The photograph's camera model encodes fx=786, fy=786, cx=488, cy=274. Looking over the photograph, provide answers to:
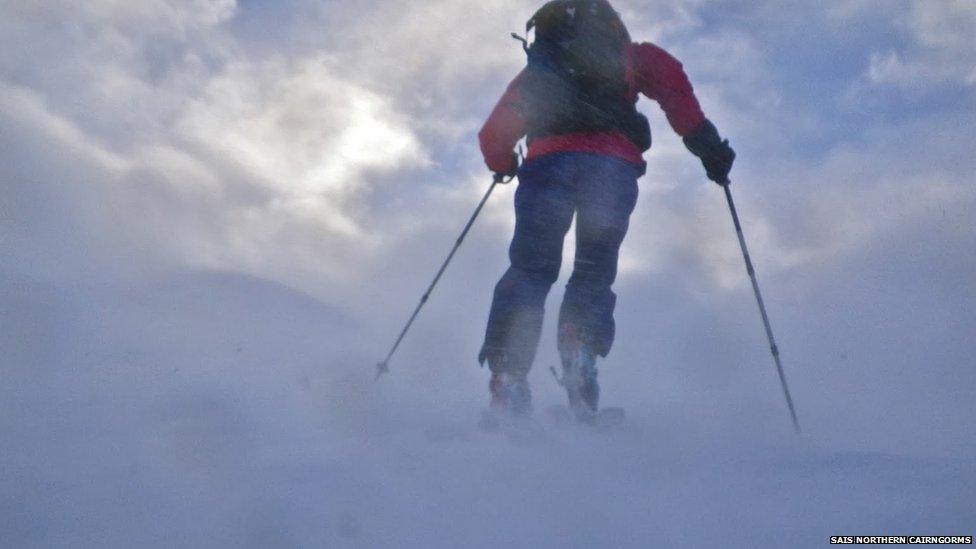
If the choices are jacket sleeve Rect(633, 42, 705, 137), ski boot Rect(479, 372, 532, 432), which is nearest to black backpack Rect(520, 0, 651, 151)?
jacket sleeve Rect(633, 42, 705, 137)

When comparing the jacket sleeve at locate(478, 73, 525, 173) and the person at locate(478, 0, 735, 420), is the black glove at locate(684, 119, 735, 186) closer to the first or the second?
the person at locate(478, 0, 735, 420)

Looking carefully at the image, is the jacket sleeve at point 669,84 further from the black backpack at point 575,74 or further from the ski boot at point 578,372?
the ski boot at point 578,372

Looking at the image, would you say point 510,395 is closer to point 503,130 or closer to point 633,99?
point 503,130

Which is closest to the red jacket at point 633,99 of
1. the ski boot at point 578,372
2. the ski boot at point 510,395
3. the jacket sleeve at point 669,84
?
the jacket sleeve at point 669,84

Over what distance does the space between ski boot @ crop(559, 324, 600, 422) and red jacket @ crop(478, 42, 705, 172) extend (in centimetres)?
99

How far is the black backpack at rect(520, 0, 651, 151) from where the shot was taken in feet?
13.9

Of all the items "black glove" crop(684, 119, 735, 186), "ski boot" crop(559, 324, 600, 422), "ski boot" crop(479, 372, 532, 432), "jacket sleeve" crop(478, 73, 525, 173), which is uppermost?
"black glove" crop(684, 119, 735, 186)

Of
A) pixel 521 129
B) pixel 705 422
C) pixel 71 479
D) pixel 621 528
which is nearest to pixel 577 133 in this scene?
pixel 521 129

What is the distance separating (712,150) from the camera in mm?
4395

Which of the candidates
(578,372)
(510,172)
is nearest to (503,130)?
(510,172)

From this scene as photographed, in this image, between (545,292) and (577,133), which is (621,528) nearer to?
(545,292)

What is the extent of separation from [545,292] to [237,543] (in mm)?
2541

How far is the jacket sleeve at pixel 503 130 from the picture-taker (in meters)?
4.34

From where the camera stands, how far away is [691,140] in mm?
4367
